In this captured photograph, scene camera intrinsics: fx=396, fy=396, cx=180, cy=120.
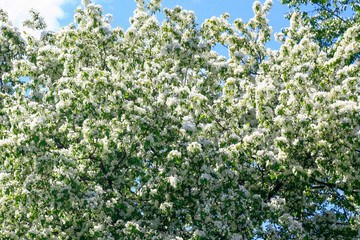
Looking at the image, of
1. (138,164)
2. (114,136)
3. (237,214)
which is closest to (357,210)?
(237,214)

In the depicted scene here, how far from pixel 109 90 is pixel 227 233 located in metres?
5.09

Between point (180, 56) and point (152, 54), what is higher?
point (152, 54)

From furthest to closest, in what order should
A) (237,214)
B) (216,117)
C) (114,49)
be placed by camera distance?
(114,49)
(216,117)
(237,214)

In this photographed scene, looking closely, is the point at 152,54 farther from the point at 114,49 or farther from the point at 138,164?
the point at 138,164

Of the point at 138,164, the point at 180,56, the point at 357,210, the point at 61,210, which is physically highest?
the point at 180,56

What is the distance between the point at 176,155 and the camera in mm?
9742

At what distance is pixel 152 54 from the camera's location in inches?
634

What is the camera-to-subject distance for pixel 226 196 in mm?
10391

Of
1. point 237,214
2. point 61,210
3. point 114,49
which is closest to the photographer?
point 61,210

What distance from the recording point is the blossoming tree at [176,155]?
9.99m

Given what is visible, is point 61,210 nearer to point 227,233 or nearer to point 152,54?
point 227,233

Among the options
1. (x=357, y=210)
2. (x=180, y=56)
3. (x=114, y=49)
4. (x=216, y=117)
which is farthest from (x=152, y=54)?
(x=357, y=210)

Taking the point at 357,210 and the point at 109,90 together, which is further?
the point at 357,210

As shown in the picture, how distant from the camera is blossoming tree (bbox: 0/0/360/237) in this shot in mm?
9992
